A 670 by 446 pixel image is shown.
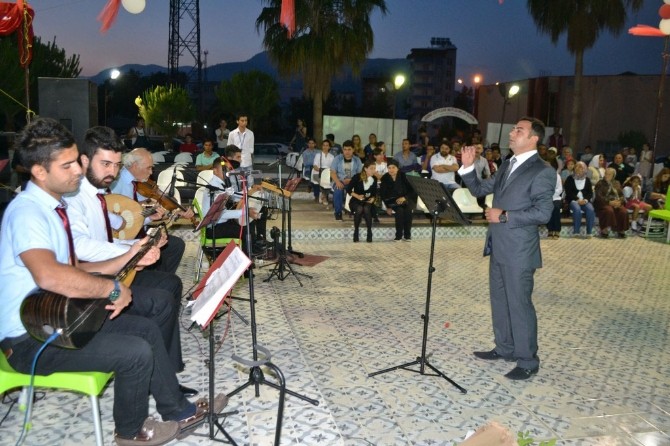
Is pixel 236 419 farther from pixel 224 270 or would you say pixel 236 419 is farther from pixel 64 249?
pixel 64 249

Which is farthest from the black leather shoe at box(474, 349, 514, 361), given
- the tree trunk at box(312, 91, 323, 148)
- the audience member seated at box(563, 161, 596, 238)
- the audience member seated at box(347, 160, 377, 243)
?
the tree trunk at box(312, 91, 323, 148)

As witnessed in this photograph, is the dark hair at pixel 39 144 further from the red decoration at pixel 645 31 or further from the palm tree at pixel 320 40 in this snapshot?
the palm tree at pixel 320 40

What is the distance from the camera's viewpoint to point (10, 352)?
8.72 feet

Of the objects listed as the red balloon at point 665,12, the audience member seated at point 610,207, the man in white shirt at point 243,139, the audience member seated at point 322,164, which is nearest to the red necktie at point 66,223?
the man in white shirt at point 243,139

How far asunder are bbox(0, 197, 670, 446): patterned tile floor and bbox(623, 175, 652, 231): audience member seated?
3.24 m

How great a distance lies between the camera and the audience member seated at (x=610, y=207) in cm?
995

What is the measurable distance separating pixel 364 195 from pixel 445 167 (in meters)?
1.91

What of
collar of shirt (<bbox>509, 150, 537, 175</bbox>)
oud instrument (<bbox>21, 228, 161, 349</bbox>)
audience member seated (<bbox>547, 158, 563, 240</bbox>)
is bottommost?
audience member seated (<bbox>547, 158, 563, 240</bbox>)

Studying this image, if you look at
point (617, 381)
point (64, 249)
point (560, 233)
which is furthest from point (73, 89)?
point (560, 233)

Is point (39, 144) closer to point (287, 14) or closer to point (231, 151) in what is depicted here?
point (231, 151)

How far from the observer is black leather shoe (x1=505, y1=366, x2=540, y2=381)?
406 cm

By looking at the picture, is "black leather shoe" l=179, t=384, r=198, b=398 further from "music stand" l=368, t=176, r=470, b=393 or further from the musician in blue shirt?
"music stand" l=368, t=176, r=470, b=393

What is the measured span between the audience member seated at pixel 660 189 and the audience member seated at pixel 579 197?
1.35 m

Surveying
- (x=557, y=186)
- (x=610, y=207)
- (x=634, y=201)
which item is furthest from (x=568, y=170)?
(x=557, y=186)
